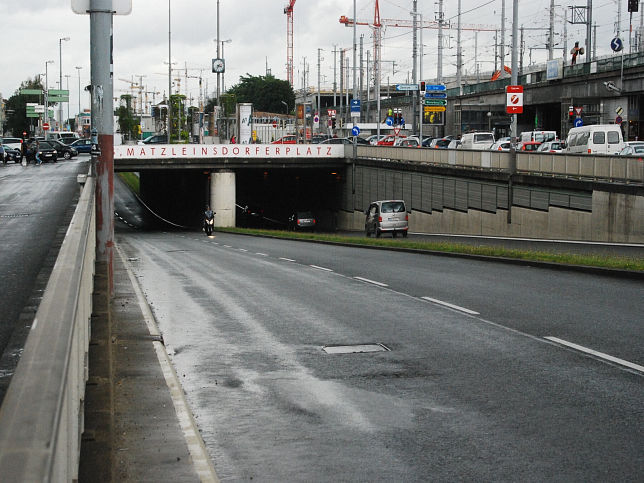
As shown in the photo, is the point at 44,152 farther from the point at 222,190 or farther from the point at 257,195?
the point at 257,195

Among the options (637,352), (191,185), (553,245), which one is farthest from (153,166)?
(637,352)

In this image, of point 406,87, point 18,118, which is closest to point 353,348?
point 406,87

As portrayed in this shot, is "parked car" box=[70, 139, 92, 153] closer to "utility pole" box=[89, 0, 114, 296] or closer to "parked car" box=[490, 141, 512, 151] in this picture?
"parked car" box=[490, 141, 512, 151]

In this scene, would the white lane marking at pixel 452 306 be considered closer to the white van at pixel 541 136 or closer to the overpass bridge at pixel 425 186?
the overpass bridge at pixel 425 186

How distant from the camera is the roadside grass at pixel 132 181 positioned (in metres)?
109

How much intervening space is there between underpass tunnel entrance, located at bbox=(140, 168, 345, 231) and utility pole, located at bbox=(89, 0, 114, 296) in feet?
183

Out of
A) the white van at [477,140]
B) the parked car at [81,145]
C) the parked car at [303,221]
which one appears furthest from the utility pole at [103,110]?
the parked car at [81,145]

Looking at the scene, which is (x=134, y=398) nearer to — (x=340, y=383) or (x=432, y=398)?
(x=340, y=383)

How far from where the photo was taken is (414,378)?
10.1 m

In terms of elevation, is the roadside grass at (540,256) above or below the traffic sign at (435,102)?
below

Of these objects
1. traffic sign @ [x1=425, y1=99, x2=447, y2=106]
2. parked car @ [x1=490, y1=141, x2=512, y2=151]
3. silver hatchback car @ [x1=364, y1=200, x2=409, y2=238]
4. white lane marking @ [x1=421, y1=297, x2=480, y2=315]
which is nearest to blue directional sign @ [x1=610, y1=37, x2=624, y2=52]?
parked car @ [x1=490, y1=141, x2=512, y2=151]

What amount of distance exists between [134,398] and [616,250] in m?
20.1

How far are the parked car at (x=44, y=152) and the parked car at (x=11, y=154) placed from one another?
4.74ft

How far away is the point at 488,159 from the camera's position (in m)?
42.5
